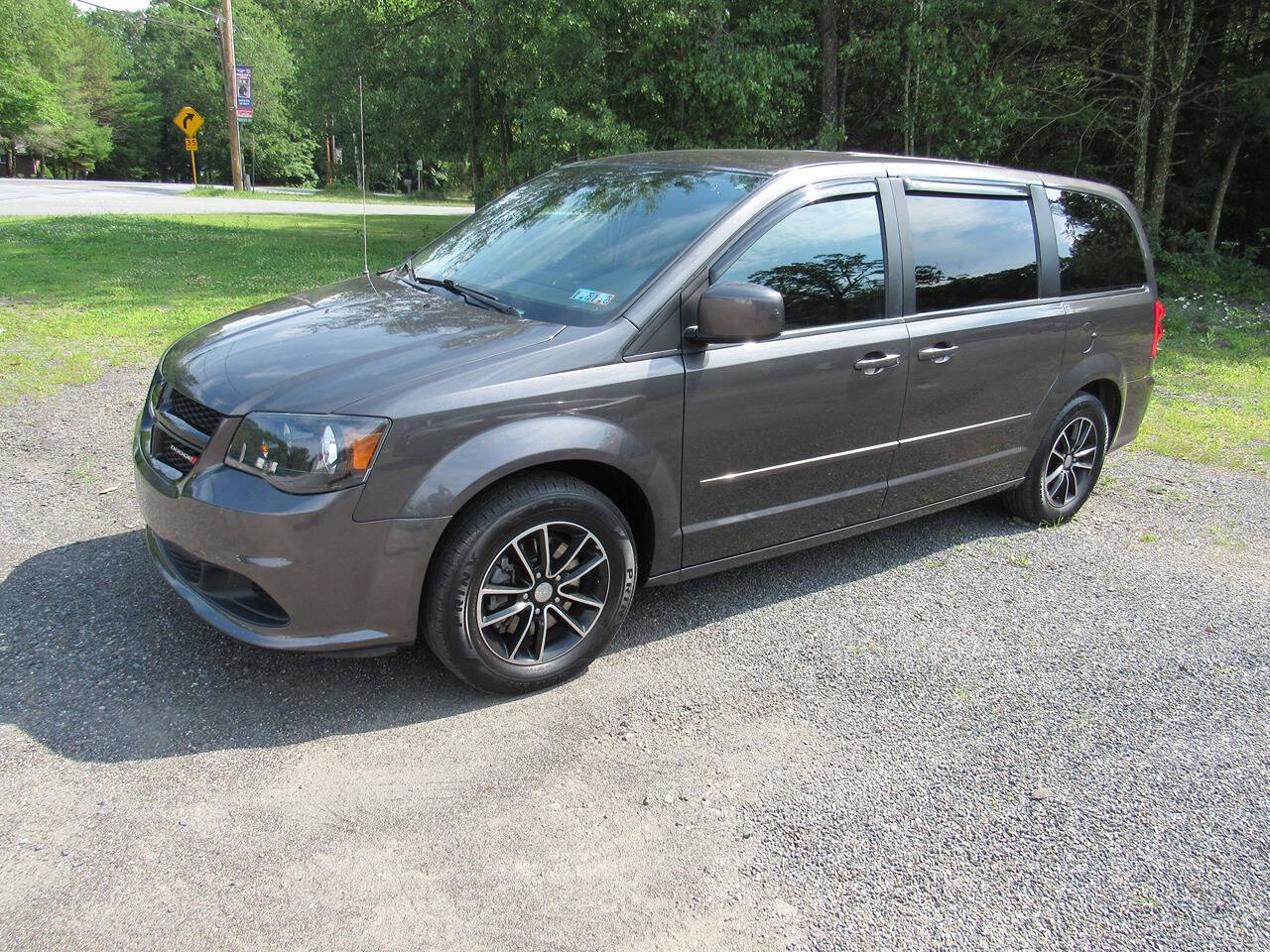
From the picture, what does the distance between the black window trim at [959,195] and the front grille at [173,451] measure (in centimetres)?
282

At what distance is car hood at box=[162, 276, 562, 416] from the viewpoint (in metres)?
2.94

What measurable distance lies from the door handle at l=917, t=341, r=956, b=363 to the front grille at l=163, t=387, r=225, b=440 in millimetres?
2765

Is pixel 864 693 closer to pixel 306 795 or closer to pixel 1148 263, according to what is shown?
pixel 306 795

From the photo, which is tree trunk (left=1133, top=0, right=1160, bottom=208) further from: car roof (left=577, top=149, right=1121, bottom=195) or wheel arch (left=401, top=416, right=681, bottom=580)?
wheel arch (left=401, top=416, right=681, bottom=580)

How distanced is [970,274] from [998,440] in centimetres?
83

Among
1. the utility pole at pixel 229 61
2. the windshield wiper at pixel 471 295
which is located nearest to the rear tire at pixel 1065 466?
the windshield wiper at pixel 471 295

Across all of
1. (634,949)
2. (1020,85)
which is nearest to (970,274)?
(634,949)

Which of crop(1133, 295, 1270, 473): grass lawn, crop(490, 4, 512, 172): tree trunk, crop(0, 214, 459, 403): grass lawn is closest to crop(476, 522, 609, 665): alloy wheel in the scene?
crop(0, 214, 459, 403): grass lawn

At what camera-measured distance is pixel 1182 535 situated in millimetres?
5094

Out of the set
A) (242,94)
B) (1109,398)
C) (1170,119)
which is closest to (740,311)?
(1109,398)

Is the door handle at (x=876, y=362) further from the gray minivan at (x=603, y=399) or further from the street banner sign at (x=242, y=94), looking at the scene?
the street banner sign at (x=242, y=94)

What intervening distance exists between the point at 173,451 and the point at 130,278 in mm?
9406

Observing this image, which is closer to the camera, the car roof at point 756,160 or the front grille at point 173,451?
the front grille at point 173,451

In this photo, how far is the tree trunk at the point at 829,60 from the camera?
12.9 m
